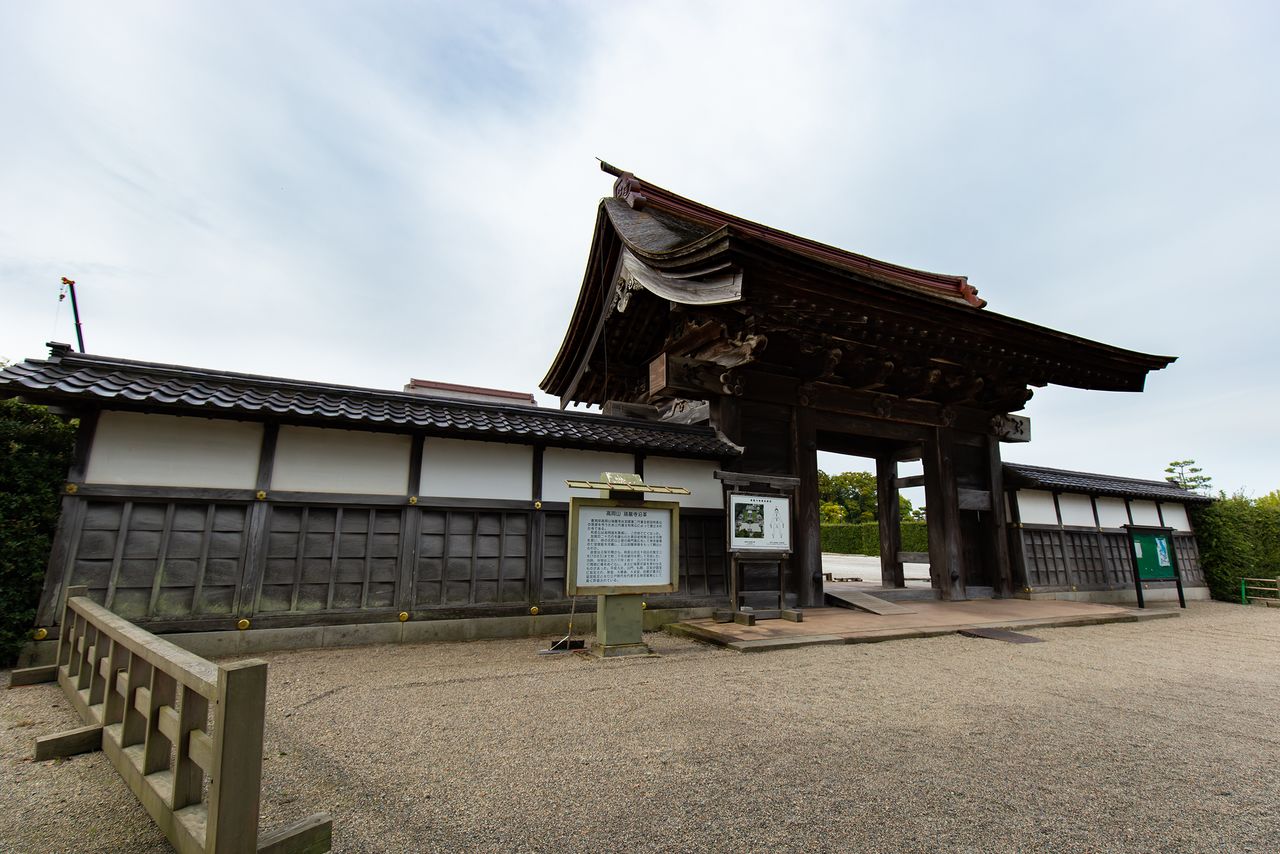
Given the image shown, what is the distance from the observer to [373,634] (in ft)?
18.5

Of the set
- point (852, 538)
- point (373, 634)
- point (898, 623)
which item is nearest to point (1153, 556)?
point (898, 623)

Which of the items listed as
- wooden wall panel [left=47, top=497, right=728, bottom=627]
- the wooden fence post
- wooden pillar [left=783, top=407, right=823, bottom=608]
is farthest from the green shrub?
wooden pillar [left=783, top=407, right=823, bottom=608]

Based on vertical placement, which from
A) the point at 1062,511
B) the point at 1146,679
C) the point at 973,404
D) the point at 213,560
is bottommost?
the point at 1146,679

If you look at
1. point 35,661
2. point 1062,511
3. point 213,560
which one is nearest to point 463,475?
point 213,560

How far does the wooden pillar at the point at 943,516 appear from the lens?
30.5ft

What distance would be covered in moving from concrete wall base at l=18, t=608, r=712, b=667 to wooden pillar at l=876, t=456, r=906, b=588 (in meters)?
5.95

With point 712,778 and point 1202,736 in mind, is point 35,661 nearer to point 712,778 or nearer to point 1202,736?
point 712,778

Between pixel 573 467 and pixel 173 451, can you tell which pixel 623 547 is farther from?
pixel 173 451

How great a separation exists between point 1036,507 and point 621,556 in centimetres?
912

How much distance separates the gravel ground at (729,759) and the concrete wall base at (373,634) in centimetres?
30

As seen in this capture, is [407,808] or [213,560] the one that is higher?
[213,560]

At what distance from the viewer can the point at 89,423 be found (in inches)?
195

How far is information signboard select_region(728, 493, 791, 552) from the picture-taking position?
6.67m

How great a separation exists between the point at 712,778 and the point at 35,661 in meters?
5.53
